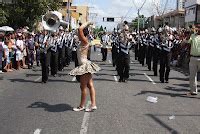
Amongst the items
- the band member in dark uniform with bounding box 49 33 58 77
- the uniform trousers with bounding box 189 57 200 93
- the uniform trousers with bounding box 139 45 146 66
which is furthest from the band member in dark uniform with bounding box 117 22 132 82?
the uniform trousers with bounding box 139 45 146 66

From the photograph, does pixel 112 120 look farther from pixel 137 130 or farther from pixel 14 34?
pixel 14 34

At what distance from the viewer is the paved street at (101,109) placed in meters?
7.90

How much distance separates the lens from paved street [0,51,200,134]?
7.90m

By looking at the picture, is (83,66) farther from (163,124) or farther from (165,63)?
(165,63)

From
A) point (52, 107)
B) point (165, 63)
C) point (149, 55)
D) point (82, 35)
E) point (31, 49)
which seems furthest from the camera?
point (149, 55)

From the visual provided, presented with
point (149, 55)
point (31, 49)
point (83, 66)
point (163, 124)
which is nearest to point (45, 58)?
point (83, 66)

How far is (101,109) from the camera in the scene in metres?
9.65

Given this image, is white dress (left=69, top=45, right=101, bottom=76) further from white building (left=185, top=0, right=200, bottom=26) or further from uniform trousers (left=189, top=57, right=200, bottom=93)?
white building (left=185, top=0, right=200, bottom=26)

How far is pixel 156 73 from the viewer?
17.7 metres

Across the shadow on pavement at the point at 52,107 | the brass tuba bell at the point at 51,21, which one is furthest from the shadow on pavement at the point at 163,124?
the brass tuba bell at the point at 51,21

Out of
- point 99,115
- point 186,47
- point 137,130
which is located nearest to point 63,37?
point 186,47

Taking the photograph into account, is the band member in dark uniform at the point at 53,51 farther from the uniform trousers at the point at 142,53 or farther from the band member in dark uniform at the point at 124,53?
the uniform trousers at the point at 142,53

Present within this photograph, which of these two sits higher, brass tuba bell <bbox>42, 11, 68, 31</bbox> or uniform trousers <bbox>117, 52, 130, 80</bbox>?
brass tuba bell <bbox>42, 11, 68, 31</bbox>

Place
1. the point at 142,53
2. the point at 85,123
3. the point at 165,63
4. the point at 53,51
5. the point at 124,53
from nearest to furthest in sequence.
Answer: the point at 85,123, the point at 165,63, the point at 124,53, the point at 53,51, the point at 142,53
